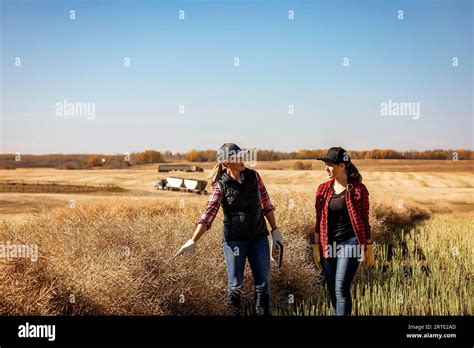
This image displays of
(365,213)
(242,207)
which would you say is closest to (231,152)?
(242,207)

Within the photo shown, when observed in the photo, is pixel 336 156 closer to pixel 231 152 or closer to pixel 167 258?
pixel 231 152

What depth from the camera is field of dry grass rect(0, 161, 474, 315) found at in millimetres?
5328

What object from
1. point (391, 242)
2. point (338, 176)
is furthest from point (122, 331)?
point (391, 242)

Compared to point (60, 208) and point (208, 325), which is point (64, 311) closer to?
point (208, 325)

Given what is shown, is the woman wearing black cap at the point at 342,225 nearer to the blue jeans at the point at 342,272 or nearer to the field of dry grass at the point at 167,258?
the blue jeans at the point at 342,272

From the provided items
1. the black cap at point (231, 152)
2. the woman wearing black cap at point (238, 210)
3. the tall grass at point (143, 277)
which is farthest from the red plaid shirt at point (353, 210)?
the tall grass at point (143, 277)

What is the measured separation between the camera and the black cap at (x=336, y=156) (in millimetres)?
4953

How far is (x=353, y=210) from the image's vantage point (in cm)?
488

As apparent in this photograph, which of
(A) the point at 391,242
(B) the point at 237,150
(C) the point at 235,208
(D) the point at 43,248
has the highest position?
(B) the point at 237,150

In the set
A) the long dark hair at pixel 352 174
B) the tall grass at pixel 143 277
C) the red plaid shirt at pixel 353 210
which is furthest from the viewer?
the tall grass at pixel 143 277

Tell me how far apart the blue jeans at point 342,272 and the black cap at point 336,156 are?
67cm

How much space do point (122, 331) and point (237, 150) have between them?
1855 mm

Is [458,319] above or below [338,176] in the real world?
below

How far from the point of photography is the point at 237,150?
197 inches
